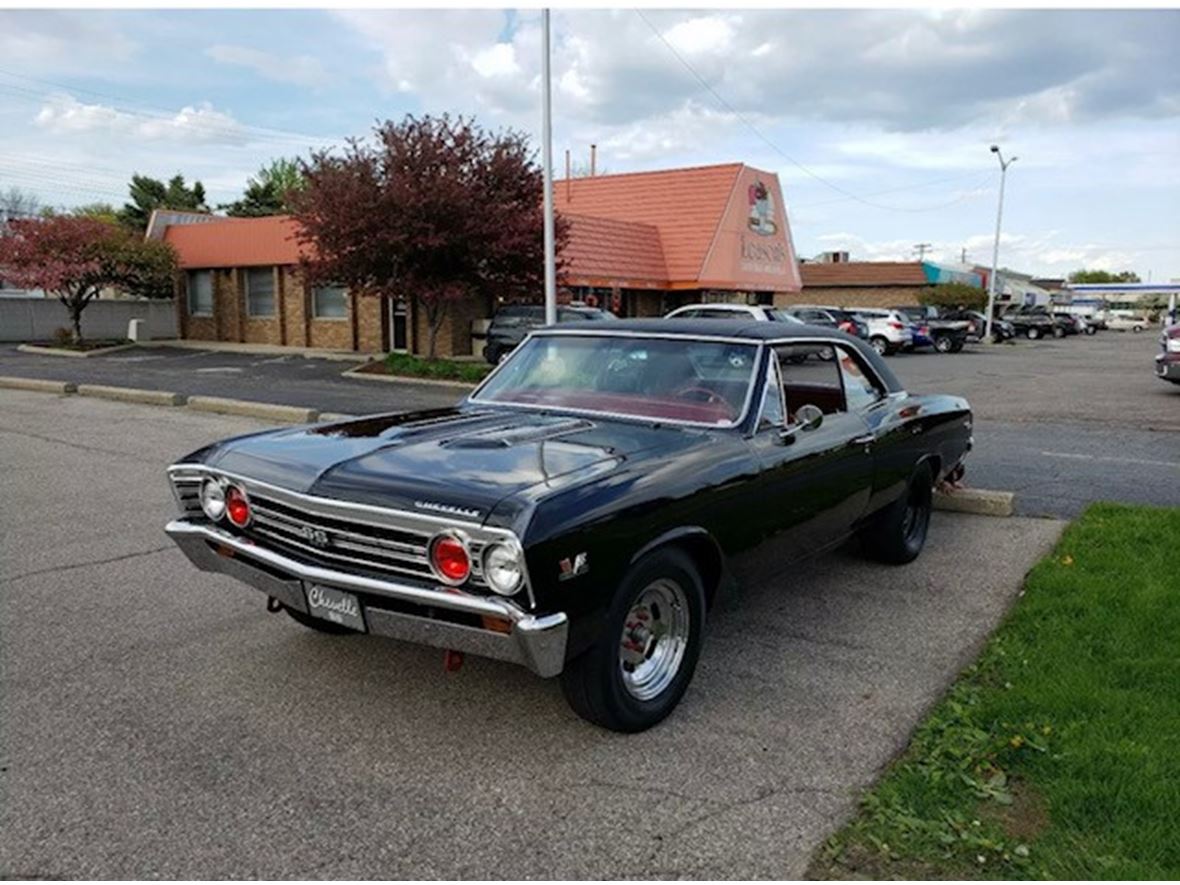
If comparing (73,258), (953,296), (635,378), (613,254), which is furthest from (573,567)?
(953,296)

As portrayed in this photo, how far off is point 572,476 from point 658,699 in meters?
1.01

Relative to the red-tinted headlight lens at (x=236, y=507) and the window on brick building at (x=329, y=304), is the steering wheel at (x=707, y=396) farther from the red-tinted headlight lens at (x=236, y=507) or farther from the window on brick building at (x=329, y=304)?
the window on brick building at (x=329, y=304)

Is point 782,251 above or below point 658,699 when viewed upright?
above

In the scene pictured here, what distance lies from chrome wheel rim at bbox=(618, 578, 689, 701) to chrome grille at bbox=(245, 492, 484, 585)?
0.81 meters

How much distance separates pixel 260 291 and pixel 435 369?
13.0 metres

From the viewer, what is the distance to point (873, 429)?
213 inches

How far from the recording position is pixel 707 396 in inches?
181

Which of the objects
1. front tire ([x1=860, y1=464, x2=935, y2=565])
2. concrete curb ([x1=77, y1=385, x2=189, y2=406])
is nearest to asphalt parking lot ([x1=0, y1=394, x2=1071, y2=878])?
front tire ([x1=860, y1=464, x2=935, y2=565])

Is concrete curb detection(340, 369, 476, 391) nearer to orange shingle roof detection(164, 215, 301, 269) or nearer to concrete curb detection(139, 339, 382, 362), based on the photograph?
concrete curb detection(139, 339, 382, 362)

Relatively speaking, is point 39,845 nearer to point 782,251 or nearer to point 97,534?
point 97,534

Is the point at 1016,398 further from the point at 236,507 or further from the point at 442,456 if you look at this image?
the point at 236,507

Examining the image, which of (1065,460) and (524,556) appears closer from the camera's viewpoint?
(524,556)

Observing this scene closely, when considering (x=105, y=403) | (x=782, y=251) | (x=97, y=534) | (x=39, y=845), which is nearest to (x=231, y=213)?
(x=782, y=251)

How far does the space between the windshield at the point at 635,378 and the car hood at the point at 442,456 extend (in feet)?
0.67
